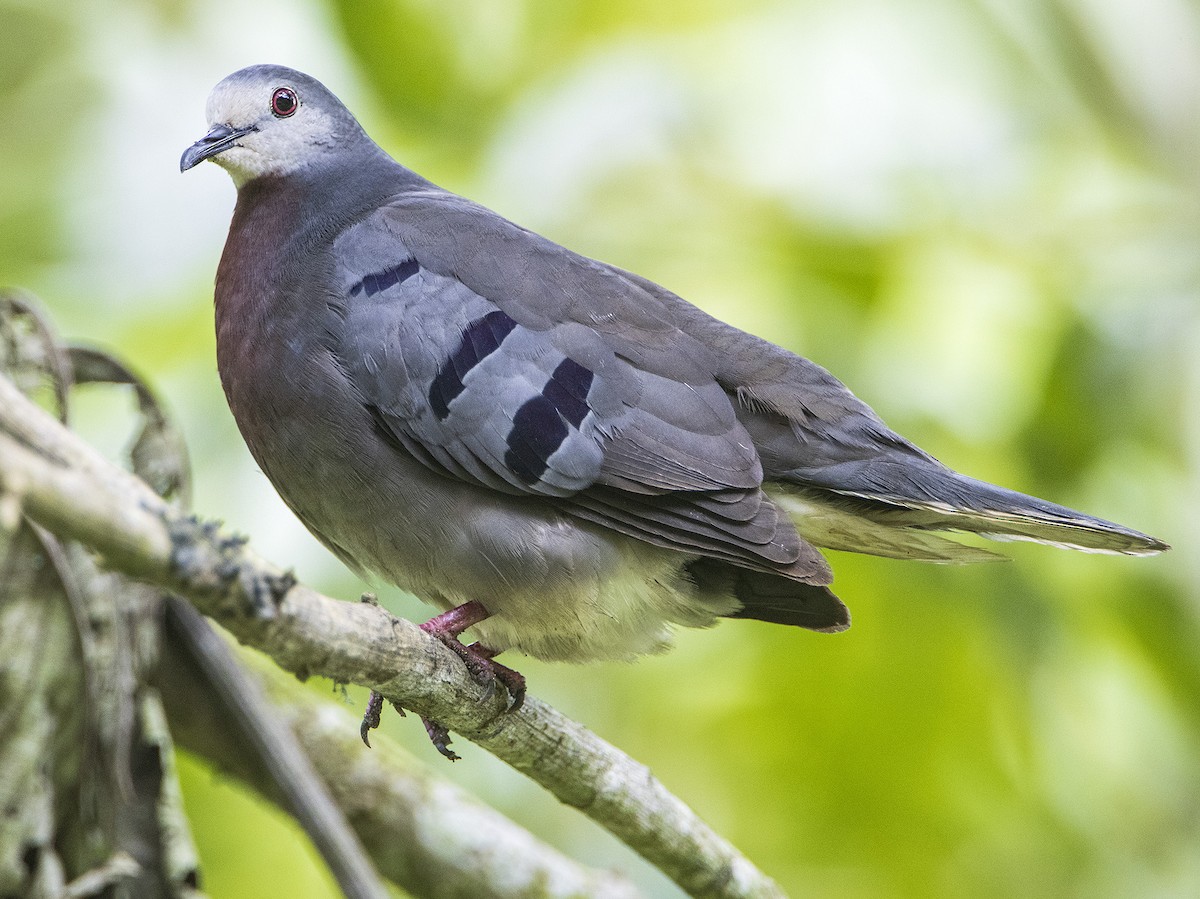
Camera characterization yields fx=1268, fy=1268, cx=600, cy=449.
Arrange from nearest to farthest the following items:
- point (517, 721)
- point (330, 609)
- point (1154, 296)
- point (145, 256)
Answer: point (330, 609) < point (517, 721) < point (145, 256) < point (1154, 296)

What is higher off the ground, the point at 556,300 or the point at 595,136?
the point at 595,136

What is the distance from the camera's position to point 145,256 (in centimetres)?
423

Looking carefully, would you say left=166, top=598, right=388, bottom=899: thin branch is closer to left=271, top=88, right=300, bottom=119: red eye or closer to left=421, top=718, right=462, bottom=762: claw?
left=421, top=718, right=462, bottom=762: claw

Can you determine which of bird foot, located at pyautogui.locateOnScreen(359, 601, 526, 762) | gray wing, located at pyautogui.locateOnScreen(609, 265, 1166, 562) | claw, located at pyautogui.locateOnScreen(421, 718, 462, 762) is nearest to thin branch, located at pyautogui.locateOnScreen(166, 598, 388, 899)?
bird foot, located at pyautogui.locateOnScreen(359, 601, 526, 762)

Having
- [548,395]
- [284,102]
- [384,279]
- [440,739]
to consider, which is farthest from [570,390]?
[284,102]

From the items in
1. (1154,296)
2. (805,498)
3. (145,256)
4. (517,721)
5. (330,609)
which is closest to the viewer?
(330,609)

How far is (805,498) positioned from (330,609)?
1620 mm

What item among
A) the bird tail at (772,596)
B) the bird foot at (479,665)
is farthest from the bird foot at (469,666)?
the bird tail at (772,596)

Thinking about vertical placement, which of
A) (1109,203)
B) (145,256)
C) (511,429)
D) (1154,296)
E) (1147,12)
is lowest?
(511,429)

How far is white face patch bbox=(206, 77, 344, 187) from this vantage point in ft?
11.3

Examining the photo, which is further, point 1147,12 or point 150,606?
point 1147,12

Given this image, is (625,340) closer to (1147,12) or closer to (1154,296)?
(1154,296)

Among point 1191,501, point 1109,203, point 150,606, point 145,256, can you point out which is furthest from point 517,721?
point 1109,203

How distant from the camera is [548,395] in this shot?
2889 mm
